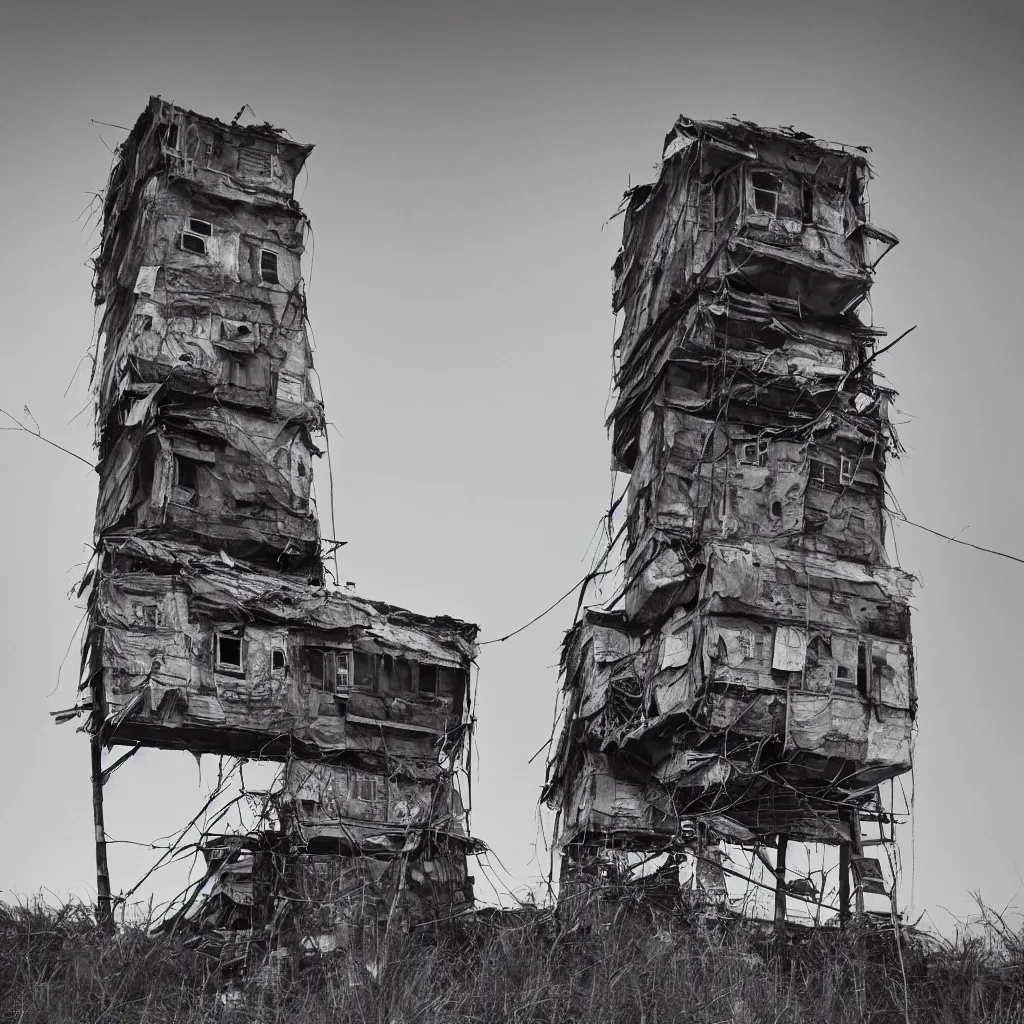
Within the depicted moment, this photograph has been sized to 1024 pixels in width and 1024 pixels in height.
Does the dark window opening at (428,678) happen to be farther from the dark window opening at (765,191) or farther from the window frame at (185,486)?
the dark window opening at (765,191)

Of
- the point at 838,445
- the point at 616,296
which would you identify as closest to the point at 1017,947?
the point at 838,445

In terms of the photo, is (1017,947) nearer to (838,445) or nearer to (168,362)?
(838,445)

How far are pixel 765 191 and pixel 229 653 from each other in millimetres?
15955

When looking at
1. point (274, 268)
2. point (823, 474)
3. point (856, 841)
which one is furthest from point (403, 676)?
point (856, 841)

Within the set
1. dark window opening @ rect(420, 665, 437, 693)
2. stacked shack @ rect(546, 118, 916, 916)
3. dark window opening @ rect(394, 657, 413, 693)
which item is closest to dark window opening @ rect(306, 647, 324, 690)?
dark window opening @ rect(394, 657, 413, 693)

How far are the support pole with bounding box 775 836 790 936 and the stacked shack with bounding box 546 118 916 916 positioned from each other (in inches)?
3.0

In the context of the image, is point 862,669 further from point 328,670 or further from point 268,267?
point 268,267

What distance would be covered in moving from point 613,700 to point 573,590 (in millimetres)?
3331

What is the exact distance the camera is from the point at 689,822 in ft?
107

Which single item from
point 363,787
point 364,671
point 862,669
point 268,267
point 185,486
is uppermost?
point 268,267

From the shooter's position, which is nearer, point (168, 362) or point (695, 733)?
point (695, 733)

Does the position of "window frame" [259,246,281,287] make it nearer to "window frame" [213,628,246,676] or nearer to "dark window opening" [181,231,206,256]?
"dark window opening" [181,231,206,256]

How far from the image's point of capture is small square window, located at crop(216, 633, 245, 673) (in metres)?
34.1

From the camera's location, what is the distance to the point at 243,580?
34906mm
